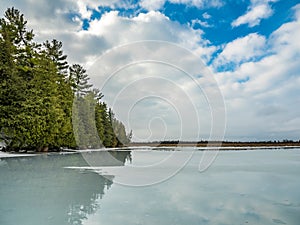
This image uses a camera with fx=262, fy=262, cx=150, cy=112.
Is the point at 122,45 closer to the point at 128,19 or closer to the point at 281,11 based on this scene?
the point at 128,19

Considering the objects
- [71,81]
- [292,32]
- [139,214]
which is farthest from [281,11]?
[71,81]

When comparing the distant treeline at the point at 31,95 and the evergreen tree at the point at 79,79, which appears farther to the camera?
the evergreen tree at the point at 79,79

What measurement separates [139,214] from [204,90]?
925 cm

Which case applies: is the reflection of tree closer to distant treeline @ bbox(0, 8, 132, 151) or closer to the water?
the water

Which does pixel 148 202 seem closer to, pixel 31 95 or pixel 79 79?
pixel 31 95

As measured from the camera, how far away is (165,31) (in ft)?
45.5

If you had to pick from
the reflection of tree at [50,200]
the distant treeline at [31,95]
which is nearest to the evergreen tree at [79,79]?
the distant treeline at [31,95]

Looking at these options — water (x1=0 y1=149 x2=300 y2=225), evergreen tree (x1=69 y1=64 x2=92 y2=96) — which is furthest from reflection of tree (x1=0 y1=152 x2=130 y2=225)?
evergreen tree (x1=69 y1=64 x2=92 y2=96)

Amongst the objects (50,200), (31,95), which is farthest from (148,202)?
(31,95)

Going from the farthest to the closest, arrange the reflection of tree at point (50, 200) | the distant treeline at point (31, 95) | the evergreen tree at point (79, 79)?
the evergreen tree at point (79, 79), the distant treeline at point (31, 95), the reflection of tree at point (50, 200)

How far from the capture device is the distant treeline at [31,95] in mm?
17531

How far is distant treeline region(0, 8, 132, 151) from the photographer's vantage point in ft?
57.5

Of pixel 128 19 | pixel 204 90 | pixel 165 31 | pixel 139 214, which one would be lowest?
pixel 139 214

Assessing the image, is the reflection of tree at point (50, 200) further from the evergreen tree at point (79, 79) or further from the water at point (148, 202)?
the evergreen tree at point (79, 79)
